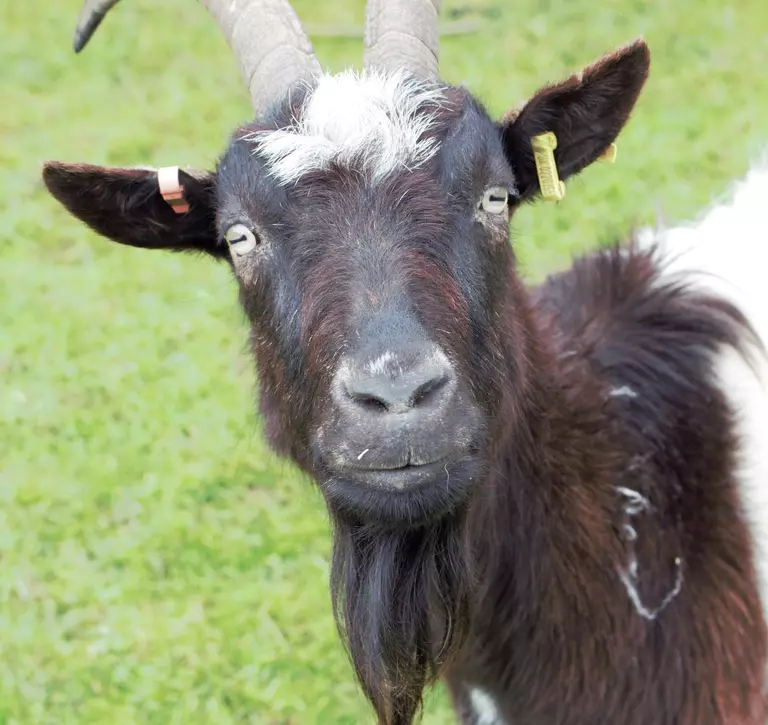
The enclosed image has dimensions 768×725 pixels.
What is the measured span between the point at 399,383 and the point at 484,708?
5.90 feet

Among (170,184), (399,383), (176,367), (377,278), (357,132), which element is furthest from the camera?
(176,367)

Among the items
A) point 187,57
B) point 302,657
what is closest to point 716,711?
point 302,657

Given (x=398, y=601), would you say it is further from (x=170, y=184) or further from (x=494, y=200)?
(x=170, y=184)

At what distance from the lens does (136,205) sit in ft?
9.89

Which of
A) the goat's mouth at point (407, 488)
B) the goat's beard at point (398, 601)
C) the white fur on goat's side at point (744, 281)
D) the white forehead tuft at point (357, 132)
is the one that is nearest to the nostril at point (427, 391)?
the goat's mouth at point (407, 488)

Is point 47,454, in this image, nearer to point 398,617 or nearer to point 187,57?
point 398,617

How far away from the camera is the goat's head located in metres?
2.29

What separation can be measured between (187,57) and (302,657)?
6.98 m

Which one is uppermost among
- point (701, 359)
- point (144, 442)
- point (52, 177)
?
point (52, 177)

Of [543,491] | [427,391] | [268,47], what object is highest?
[268,47]

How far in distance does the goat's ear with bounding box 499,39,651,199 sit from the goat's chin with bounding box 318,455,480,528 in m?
1.08

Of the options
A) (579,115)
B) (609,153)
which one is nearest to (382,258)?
(579,115)

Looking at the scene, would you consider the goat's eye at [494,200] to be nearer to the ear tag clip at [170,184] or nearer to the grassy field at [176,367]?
the grassy field at [176,367]

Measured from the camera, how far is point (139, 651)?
15.0 feet
